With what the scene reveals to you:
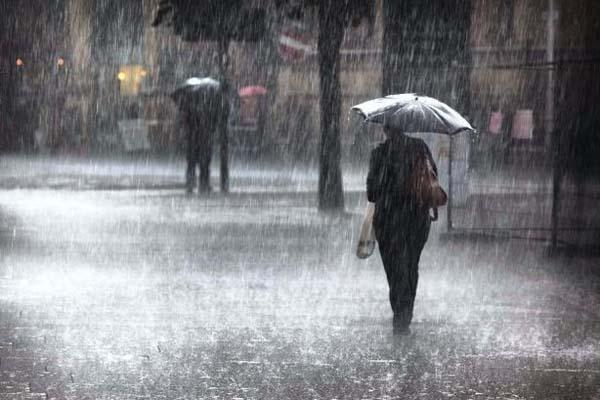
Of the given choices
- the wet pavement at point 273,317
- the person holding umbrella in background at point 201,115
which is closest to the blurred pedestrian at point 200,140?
the person holding umbrella in background at point 201,115

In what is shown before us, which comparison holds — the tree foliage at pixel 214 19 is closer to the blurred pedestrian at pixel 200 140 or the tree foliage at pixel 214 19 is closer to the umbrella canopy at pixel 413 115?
the blurred pedestrian at pixel 200 140

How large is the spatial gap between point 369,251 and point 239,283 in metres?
2.57

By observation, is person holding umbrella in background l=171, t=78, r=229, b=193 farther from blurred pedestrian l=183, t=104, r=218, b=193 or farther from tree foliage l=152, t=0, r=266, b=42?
tree foliage l=152, t=0, r=266, b=42

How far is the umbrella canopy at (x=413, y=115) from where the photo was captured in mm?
8945

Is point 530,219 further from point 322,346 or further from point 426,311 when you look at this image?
point 322,346

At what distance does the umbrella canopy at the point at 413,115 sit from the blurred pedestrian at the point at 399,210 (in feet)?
0.30

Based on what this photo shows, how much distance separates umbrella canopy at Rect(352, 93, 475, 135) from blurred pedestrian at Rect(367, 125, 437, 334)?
9cm

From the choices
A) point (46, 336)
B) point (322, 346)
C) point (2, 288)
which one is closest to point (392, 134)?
point (322, 346)

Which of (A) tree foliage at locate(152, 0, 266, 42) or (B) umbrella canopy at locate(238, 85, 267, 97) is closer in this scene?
(A) tree foliage at locate(152, 0, 266, 42)

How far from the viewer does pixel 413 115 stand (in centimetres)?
902

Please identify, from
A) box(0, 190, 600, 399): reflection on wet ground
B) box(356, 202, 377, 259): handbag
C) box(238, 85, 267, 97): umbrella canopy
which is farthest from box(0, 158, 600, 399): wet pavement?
box(238, 85, 267, 97): umbrella canopy

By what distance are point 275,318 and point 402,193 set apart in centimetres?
151

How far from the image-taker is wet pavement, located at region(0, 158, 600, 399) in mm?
7547

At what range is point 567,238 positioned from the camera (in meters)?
15.2
